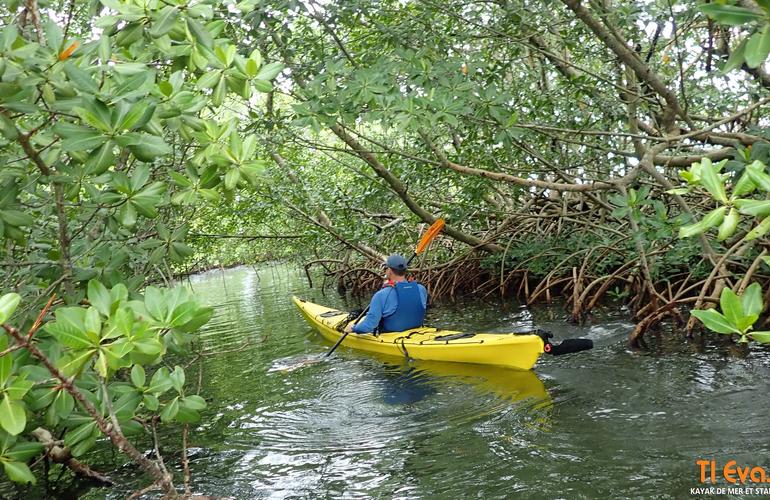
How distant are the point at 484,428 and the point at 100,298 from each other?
282 centimetres

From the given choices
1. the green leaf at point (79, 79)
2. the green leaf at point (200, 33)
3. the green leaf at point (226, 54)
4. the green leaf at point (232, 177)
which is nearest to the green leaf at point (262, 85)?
the green leaf at point (226, 54)

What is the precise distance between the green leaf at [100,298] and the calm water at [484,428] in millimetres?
1437

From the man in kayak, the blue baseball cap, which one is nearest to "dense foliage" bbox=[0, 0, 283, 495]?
the blue baseball cap

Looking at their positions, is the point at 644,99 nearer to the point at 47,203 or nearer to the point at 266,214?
the point at 47,203

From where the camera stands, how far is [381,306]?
7.07 metres

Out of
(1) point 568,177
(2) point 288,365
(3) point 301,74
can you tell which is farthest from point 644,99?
(2) point 288,365

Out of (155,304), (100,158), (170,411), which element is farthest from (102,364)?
(170,411)

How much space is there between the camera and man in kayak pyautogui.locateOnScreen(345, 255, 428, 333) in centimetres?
692

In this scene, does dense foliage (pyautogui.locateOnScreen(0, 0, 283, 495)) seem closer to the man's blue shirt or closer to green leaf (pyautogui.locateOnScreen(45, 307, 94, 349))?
green leaf (pyautogui.locateOnScreen(45, 307, 94, 349))

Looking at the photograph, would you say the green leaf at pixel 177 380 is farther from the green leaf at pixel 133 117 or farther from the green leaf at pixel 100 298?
the green leaf at pixel 133 117

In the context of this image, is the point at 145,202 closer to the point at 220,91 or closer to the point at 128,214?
the point at 128,214

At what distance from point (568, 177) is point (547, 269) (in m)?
2.29

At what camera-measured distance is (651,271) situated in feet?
21.8

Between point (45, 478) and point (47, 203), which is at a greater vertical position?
point (47, 203)
